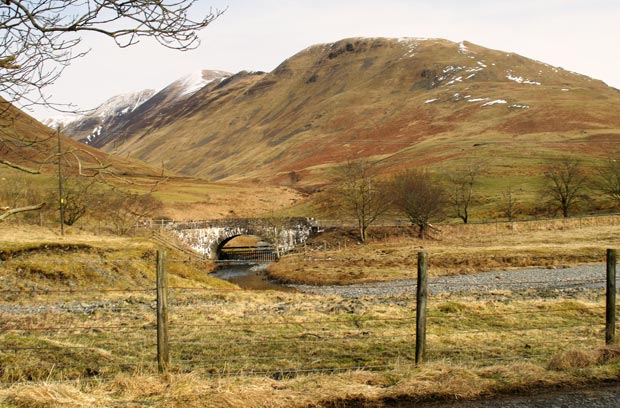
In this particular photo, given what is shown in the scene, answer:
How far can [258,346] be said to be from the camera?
1466cm

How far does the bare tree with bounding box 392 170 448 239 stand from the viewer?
65062mm

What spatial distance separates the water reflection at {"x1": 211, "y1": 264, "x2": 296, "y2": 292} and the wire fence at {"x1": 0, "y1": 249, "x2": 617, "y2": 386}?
900 inches

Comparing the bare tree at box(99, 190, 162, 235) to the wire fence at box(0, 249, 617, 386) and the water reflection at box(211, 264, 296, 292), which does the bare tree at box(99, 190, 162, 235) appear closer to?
the water reflection at box(211, 264, 296, 292)

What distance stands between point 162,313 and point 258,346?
16.0ft

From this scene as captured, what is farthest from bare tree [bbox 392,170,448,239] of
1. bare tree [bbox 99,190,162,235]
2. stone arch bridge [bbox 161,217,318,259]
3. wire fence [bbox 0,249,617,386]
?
wire fence [bbox 0,249,617,386]

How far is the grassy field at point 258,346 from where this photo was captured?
899cm

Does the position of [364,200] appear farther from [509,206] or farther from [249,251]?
[249,251]

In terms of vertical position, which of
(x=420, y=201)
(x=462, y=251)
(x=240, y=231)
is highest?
(x=420, y=201)

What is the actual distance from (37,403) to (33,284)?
75.1 ft

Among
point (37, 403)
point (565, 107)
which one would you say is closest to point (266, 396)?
point (37, 403)

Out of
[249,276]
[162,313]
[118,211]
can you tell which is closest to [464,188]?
[249,276]

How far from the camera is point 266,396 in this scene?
862 cm

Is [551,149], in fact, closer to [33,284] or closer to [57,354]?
[33,284]

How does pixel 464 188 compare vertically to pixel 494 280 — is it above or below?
above
